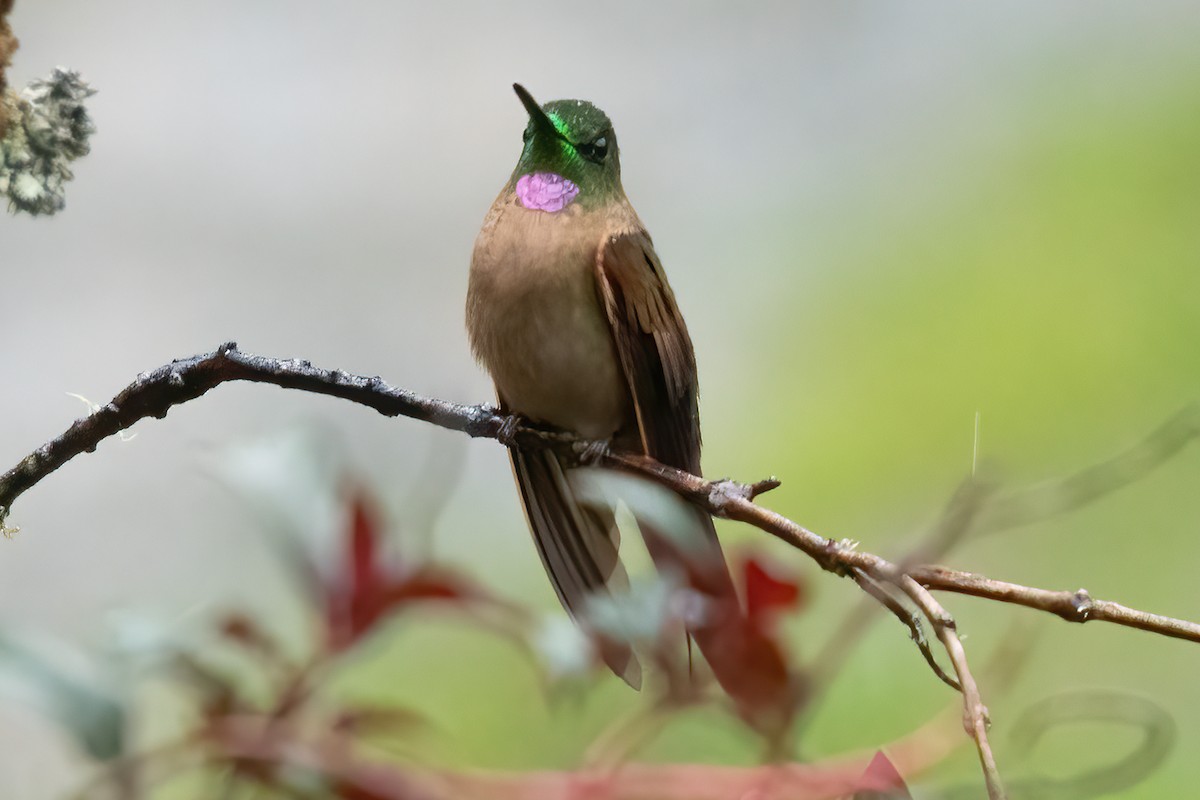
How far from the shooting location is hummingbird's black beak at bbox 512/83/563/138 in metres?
0.81

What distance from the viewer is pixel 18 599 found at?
142cm

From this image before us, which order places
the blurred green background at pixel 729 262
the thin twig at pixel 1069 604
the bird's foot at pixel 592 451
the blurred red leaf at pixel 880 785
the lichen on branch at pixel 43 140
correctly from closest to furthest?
the blurred red leaf at pixel 880 785 → the thin twig at pixel 1069 604 → the lichen on branch at pixel 43 140 → the bird's foot at pixel 592 451 → the blurred green background at pixel 729 262

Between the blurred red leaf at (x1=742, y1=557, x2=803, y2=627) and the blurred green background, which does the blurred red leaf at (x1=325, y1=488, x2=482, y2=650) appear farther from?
the blurred green background

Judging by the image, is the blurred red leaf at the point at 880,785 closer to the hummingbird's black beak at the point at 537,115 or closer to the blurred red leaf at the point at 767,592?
the blurred red leaf at the point at 767,592

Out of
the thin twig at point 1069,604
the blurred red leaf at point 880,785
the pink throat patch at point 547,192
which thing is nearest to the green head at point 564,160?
the pink throat patch at point 547,192

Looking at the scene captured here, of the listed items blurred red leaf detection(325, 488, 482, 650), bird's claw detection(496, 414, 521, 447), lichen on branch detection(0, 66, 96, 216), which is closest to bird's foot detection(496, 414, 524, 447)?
bird's claw detection(496, 414, 521, 447)

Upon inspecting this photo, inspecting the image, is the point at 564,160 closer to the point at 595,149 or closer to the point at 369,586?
the point at 595,149

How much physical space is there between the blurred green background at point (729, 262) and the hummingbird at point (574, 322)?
354 millimetres

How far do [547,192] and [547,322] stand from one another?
107 millimetres

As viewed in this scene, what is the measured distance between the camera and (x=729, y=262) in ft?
6.01

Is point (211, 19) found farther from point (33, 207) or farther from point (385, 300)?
point (33, 207)

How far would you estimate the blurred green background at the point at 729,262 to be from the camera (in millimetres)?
1454

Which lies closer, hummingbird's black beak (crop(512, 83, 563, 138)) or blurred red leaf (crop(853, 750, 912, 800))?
blurred red leaf (crop(853, 750, 912, 800))

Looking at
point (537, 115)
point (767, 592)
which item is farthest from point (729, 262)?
point (767, 592)
